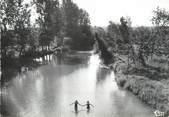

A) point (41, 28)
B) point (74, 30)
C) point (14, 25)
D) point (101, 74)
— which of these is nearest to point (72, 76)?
point (101, 74)

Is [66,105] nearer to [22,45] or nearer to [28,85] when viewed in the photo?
[28,85]

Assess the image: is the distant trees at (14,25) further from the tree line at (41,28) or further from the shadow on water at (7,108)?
the shadow on water at (7,108)

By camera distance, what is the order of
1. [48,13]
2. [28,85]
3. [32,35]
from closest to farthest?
[28,85] < [32,35] < [48,13]

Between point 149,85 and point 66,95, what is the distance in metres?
14.3

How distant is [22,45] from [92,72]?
2448 cm

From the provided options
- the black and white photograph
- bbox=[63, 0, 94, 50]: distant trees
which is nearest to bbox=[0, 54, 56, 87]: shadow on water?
the black and white photograph

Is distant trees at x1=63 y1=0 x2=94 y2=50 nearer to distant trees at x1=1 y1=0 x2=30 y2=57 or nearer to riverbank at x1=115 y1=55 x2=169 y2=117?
distant trees at x1=1 y1=0 x2=30 y2=57

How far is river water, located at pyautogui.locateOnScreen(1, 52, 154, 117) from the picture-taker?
131 ft

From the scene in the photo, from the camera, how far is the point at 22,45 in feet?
277

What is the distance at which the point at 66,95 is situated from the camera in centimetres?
4994

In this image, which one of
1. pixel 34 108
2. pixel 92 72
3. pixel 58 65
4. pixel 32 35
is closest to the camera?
pixel 34 108

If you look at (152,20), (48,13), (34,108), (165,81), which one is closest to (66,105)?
(34,108)

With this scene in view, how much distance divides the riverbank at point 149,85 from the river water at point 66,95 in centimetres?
126

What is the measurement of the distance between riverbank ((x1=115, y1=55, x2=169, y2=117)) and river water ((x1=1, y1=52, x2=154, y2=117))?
1256mm
